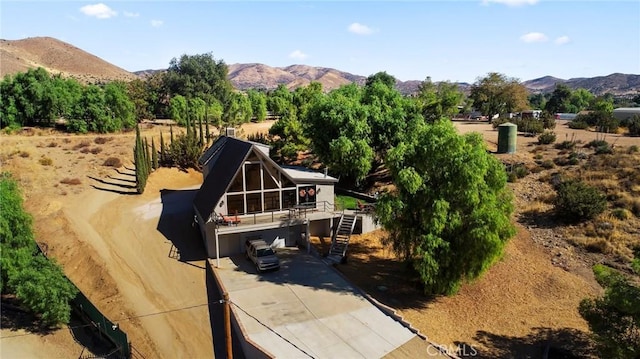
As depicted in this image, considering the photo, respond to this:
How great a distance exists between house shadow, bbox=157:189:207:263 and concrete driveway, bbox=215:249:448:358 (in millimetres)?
2878

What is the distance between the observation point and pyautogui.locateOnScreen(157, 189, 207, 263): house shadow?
88.5ft

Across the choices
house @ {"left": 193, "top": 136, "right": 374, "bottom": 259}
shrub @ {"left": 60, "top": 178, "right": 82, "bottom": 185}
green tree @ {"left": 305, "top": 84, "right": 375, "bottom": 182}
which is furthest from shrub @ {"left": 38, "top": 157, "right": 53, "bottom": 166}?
green tree @ {"left": 305, "top": 84, "right": 375, "bottom": 182}

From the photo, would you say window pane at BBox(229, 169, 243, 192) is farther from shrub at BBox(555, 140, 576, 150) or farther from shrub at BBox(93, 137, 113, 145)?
shrub at BBox(555, 140, 576, 150)

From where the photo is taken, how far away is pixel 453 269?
21156 millimetres

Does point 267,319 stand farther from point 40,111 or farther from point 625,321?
point 40,111

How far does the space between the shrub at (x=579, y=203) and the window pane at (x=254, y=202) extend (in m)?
22.4

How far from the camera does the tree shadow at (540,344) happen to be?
18141mm

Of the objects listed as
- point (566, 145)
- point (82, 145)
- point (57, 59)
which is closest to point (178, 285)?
point (82, 145)

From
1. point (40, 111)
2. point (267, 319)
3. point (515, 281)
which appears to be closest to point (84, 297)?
point (267, 319)

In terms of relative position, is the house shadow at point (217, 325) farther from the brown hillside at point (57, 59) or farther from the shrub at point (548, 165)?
the brown hillside at point (57, 59)

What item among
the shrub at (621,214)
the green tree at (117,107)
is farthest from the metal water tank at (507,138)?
the green tree at (117,107)

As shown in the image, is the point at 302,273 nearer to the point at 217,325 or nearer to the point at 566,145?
the point at 217,325

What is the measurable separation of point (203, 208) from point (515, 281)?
772 inches

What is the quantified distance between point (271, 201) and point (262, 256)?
Result: 13.2ft
